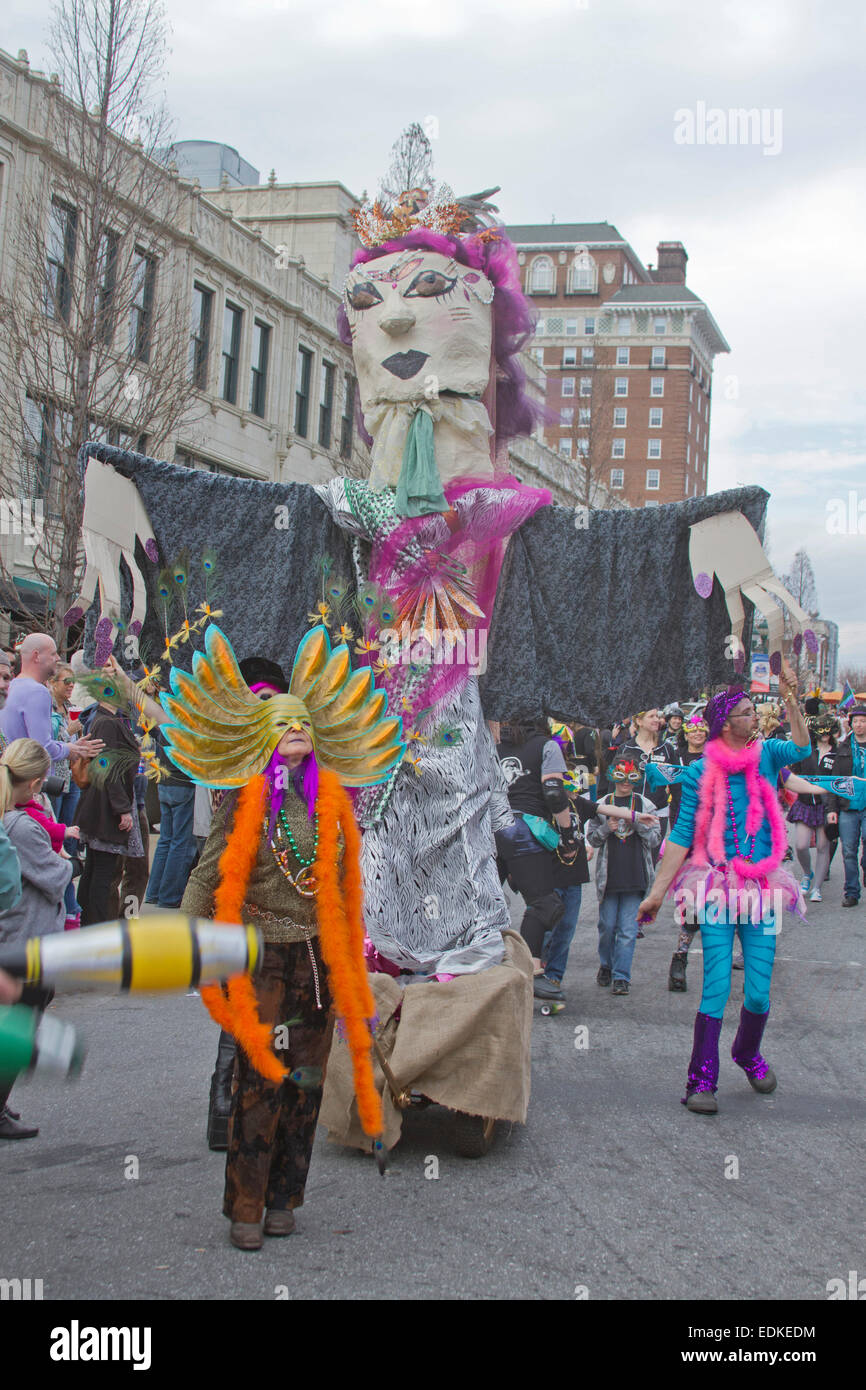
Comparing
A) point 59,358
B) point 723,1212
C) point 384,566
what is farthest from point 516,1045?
point 59,358

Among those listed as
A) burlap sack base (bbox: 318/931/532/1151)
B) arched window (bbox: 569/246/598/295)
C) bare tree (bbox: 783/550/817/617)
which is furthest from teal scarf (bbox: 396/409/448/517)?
arched window (bbox: 569/246/598/295)

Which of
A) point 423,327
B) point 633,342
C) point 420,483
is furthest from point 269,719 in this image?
point 633,342

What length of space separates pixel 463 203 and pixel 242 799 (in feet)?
10.2

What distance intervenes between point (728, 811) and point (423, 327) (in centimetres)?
238

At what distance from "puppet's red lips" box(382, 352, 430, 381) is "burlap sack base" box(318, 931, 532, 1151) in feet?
7.88

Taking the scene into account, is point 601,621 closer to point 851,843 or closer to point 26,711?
point 26,711

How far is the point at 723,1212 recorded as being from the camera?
3812 mm

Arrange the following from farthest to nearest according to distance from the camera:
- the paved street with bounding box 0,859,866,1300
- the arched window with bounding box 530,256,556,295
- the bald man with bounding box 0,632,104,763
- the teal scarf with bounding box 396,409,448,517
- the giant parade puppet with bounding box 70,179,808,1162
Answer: the arched window with bounding box 530,256,556,295 → the bald man with bounding box 0,632,104,763 → the teal scarf with bounding box 396,409,448,517 → the giant parade puppet with bounding box 70,179,808,1162 → the paved street with bounding box 0,859,866,1300

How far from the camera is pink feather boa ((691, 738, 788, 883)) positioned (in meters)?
5.12

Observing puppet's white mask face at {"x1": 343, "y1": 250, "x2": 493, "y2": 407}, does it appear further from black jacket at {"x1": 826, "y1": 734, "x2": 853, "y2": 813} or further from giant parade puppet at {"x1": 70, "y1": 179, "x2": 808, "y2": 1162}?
black jacket at {"x1": 826, "y1": 734, "x2": 853, "y2": 813}

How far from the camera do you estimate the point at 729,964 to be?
507 centimetres

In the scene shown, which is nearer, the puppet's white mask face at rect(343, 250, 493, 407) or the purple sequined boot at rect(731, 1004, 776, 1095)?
the puppet's white mask face at rect(343, 250, 493, 407)

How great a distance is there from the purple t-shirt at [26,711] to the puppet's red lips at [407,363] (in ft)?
8.24

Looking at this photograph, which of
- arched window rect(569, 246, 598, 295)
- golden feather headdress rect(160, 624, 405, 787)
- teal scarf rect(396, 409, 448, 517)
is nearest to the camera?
golden feather headdress rect(160, 624, 405, 787)
